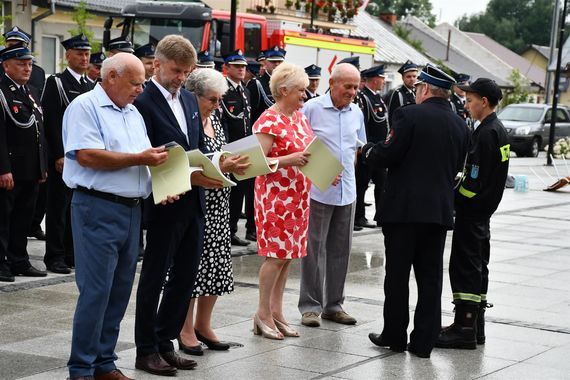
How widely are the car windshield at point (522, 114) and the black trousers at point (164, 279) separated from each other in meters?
31.8

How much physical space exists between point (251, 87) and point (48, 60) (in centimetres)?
1925

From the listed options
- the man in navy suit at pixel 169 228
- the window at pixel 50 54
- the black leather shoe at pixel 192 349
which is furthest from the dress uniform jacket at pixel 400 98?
the window at pixel 50 54

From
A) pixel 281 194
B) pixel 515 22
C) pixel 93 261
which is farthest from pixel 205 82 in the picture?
pixel 515 22

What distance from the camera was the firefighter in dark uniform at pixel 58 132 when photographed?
33.3 ft

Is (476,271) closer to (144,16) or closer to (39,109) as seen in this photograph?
(39,109)

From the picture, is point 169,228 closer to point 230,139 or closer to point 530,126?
point 230,139

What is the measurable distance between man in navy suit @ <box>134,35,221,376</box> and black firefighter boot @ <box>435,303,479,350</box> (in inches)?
80.5

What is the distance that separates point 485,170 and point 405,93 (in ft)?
24.7

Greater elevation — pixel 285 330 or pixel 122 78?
pixel 122 78

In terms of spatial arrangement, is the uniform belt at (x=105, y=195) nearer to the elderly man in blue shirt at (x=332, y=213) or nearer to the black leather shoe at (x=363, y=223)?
the elderly man in blue shirt at (x=332, y=213)

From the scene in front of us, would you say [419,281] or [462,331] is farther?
[462,331]

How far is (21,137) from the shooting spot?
9.92m

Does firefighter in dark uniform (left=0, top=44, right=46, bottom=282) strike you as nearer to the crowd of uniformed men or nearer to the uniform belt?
the crowd of uniformed men

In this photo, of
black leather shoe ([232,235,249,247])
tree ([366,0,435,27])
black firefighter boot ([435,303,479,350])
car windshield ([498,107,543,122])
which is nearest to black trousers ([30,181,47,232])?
black leather shoe ([232,235,249,247])
